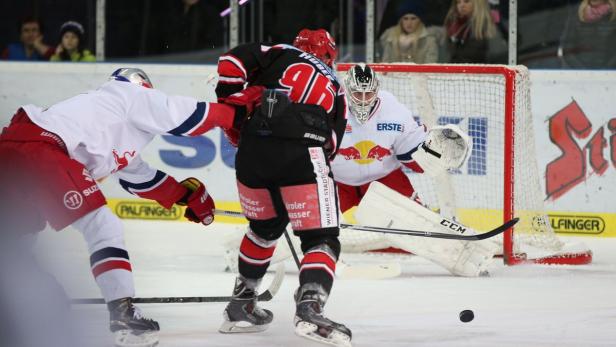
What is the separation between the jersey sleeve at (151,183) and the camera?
436 centimetres

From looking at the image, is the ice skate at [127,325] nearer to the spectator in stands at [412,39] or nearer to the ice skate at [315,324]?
the ice skate at [315,324]

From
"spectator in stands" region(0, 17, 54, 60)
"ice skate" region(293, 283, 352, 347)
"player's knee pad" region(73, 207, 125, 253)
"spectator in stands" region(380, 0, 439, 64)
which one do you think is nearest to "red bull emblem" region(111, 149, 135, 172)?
"player's knee pad" region(73, 207, 125, 253)

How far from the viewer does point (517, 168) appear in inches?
245

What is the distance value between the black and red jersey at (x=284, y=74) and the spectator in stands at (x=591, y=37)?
3321 mm

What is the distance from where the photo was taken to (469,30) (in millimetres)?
7332

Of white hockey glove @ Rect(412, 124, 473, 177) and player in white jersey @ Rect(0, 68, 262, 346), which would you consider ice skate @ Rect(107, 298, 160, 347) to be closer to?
player in white jersey @ Rect(0, 68, 262, 346)

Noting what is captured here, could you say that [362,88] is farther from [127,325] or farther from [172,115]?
[127,325]

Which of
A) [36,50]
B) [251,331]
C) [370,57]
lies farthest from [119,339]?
→ [36,50]

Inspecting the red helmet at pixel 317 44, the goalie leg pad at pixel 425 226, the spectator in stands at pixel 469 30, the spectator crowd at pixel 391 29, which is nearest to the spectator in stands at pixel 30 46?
the spectator crowd at pixel 391 29

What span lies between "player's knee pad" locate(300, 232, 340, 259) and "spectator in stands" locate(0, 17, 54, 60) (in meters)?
4.44

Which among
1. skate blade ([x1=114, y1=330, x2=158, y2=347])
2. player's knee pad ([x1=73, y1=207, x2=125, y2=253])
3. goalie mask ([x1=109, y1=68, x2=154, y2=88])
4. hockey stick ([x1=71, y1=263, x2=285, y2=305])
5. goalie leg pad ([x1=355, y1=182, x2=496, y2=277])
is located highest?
goalie mask ([x1=109, y1=68, x2=154, y2=88])

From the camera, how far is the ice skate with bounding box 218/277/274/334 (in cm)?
430

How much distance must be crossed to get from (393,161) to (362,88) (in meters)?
0.48

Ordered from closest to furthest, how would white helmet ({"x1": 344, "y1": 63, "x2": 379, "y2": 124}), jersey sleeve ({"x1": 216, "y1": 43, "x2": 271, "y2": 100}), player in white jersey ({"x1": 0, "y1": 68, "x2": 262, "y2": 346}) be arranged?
player in white jersey ({"x1": 0, "y1": 68, "x2": 262, "y2": 346}) < jersey sleeve ({"x1": 216, "y1": 43, "x2": 271, "y2": 100}) < white helmet ({"x1": 344, "y1": 63, "x2": 379, "y2": 124})
